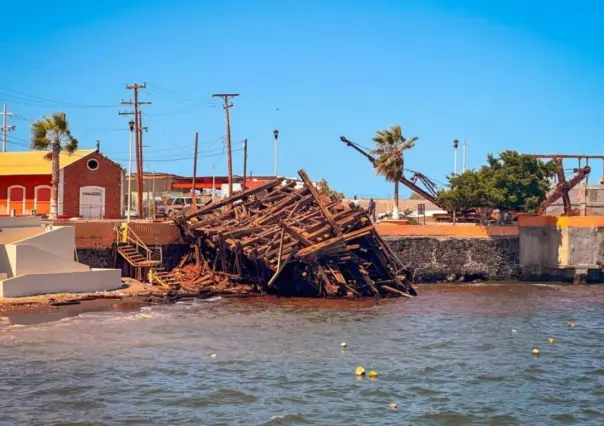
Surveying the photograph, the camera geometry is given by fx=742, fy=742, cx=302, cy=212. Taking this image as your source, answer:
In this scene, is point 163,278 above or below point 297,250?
below

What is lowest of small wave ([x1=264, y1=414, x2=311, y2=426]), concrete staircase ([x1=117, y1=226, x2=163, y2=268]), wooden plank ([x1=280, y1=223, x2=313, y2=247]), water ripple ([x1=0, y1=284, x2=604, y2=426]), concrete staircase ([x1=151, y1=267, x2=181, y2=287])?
small wave ([x1=264, y1=414, x2=311, y2=426])

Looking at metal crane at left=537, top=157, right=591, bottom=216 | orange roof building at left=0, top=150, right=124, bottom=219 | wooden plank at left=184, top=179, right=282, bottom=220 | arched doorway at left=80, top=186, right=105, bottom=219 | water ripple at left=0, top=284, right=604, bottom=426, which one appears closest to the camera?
water ripple at left=0, top=284, right=604, bottom=426

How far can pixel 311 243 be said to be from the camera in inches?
1293

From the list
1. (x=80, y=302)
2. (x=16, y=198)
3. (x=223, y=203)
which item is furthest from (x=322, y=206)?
(x=16, y=198)

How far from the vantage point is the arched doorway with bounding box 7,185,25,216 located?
1870 inches

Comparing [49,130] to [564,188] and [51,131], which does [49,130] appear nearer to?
[51,131]

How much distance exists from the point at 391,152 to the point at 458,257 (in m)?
9.24

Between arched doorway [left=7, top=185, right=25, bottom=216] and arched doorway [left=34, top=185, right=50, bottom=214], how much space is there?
935mm

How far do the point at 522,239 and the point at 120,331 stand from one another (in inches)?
1170

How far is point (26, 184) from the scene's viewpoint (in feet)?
156

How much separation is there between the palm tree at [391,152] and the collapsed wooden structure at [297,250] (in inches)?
489

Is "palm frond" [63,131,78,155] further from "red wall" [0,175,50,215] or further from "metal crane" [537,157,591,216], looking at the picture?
"metal crane" [537,157,591,216]

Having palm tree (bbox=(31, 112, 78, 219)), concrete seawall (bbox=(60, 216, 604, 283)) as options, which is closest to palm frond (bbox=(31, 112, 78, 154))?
palm tree (bbox=(31, 112, 78, 219))

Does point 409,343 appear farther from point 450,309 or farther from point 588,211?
point 588,211
